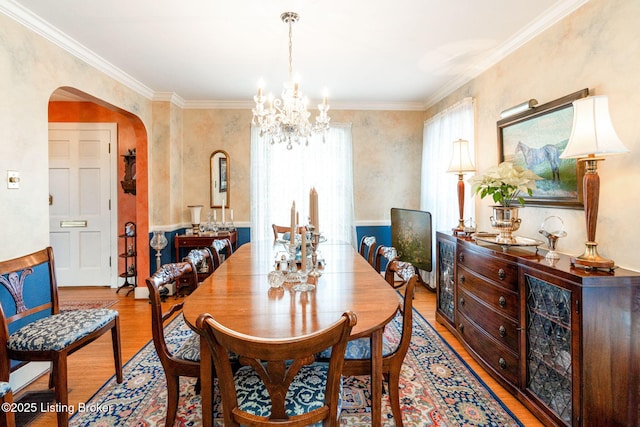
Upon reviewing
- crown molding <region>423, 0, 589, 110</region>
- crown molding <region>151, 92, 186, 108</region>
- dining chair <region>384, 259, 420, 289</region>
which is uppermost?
crown molding <region>151, 92, 186, 108</region>

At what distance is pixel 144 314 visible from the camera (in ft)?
12.0

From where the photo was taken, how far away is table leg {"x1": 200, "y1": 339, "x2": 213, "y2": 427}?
4.35 ft

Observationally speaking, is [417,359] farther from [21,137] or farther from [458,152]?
[21,137]

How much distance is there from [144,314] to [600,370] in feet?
12.7

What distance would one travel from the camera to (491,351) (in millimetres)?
2338

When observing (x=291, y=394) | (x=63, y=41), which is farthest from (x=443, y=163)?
(x=63, y=41)

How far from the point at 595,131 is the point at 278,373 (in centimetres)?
189

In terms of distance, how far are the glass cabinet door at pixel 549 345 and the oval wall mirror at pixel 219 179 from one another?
12.7 feet

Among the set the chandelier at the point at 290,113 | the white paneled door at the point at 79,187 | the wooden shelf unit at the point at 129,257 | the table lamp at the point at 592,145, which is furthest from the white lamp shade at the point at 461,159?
the white paneled door at the point at 79,187

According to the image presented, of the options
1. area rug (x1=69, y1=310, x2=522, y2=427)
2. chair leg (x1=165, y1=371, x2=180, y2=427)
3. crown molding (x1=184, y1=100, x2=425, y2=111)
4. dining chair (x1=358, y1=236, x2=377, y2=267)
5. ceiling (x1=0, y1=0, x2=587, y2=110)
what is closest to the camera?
chair leg (x1=165, y1=371, x2=180, y2=427)

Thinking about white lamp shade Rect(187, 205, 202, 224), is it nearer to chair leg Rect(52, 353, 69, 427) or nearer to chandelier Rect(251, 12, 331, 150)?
chandelier Rect(251, 12, 331, 150)

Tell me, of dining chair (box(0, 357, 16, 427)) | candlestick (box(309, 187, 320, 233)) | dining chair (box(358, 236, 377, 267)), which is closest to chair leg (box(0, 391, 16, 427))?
dining chair (box(0, 357, 16, 427))

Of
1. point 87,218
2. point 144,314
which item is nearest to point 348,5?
point 144,314

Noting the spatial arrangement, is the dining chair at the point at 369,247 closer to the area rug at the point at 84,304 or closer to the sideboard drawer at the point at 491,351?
the sideboard drawer at the point at 491,351
